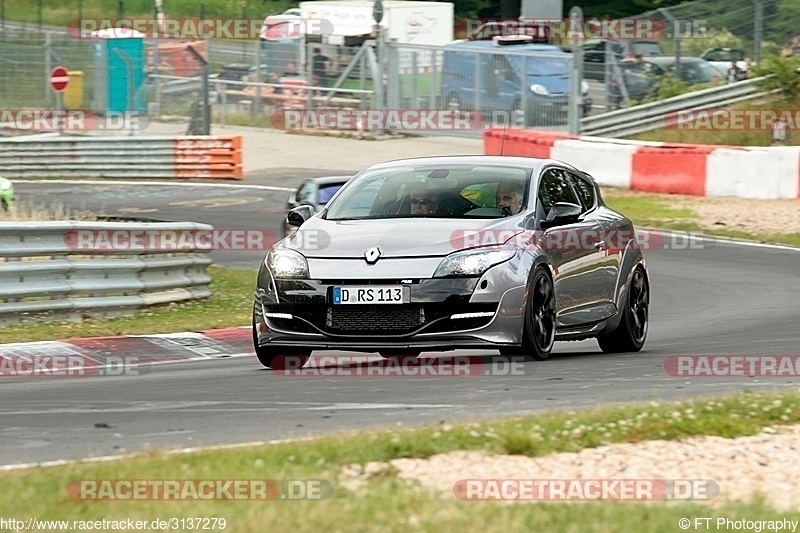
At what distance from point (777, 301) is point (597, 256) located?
5.29 metres

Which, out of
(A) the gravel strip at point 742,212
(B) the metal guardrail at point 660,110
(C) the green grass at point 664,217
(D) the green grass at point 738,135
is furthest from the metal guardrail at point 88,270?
(B) the metal guardrail at point 660,110

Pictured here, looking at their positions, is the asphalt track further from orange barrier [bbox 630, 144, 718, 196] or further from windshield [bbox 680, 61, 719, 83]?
windshield [bbox 680, 61, 719, 83]

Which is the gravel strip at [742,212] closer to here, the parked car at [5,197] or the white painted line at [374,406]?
the parked car at [5,197]

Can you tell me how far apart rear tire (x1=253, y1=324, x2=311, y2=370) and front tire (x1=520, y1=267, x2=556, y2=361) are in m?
1.56

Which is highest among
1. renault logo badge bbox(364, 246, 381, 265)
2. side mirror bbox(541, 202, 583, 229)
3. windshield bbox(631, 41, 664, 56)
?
windshield bbox(631, 41, 664, 56)

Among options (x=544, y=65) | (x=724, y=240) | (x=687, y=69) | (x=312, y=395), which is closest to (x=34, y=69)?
Answer: (x=544, y=65)

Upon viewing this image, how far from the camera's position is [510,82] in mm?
35500

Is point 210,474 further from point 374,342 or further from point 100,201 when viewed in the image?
point 100,201

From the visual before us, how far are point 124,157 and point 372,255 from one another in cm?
2502

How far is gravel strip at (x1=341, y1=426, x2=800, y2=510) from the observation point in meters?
6.27

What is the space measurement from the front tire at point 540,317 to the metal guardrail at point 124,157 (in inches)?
919

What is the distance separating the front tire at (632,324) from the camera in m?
11.8

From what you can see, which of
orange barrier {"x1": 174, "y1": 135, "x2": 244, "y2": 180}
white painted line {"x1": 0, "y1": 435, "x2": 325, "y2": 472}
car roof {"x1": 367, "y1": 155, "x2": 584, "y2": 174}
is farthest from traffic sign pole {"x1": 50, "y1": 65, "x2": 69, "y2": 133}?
white painted line {"x1": 0, "y1": 435, "x2": 325, "y2": 472}

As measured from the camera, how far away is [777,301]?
15930mm
